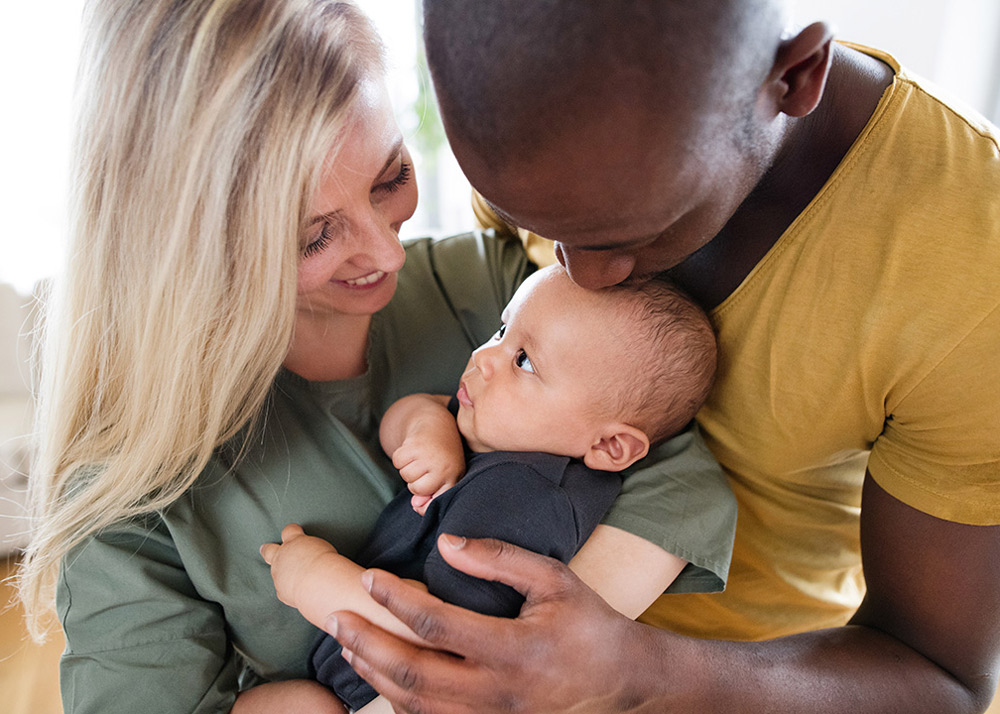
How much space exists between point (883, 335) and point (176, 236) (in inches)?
39.9

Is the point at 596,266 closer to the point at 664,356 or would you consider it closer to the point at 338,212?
the point at 664,356

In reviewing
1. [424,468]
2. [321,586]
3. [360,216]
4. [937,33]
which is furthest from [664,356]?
[937,33]

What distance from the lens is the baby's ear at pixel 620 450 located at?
1.30 m

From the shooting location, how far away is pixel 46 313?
1.36 m

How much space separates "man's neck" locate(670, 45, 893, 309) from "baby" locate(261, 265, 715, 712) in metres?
0.18

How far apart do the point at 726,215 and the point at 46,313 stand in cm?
113

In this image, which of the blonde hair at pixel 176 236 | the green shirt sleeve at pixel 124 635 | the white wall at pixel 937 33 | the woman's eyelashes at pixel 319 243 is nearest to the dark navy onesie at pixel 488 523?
the green shirt sleeve at pixel 124 635

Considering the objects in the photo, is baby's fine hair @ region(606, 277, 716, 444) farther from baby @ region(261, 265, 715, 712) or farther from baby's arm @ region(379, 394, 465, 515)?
baby's arm @ region(379, 394, 465, 515)

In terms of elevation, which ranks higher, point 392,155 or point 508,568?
point 392,155

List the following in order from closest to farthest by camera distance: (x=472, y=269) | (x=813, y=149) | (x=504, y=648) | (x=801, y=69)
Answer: (x=801, y=69) → (x=504, y=648) → (x=813, y=149) → (x=472, y=269)

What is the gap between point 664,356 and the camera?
1269mm

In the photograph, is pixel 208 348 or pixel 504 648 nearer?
pixel 504 648

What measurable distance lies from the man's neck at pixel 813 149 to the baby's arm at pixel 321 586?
74 centimetres

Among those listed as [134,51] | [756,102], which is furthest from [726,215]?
[134,51]
